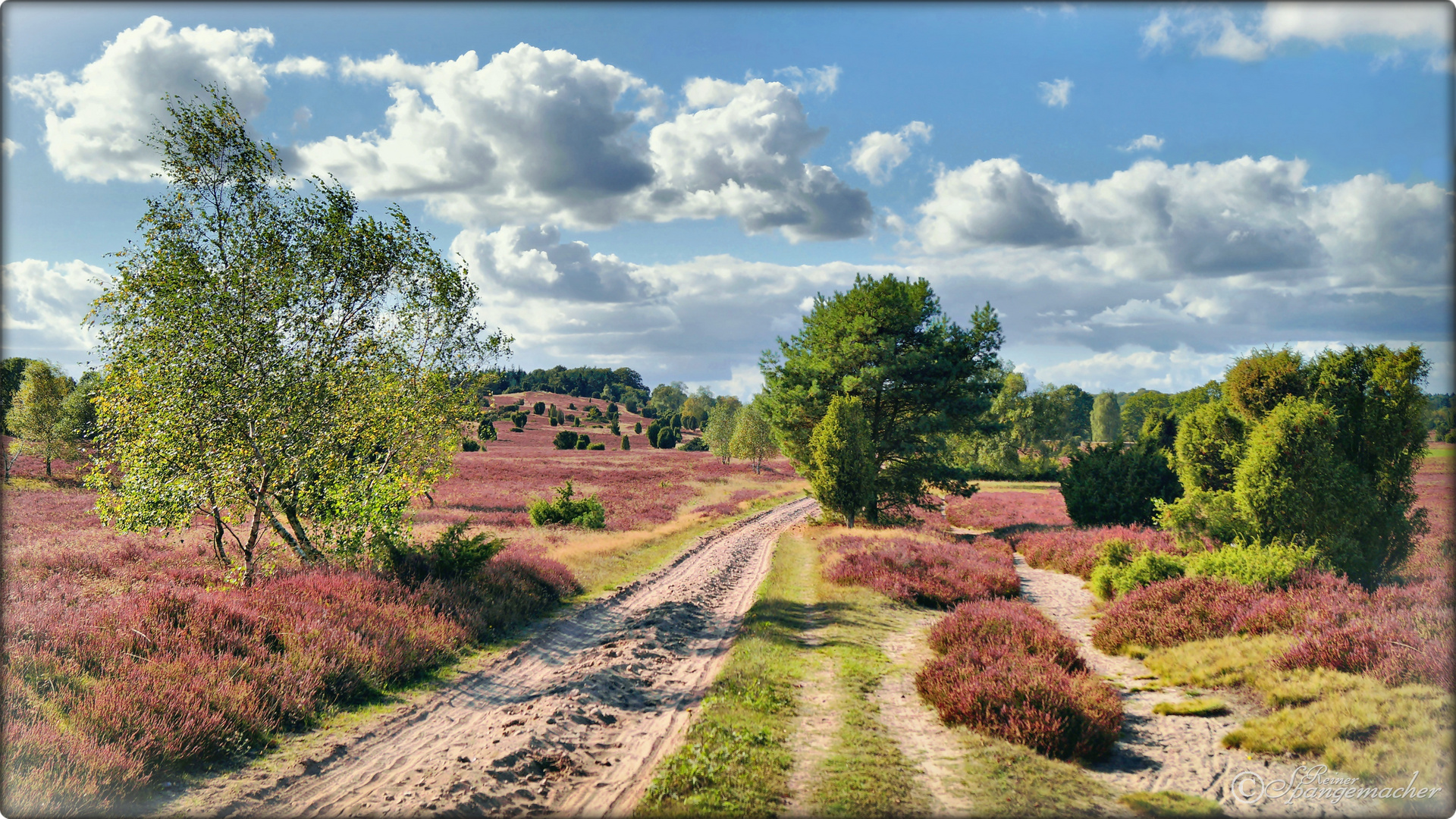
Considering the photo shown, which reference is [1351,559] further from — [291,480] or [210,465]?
[210,465]

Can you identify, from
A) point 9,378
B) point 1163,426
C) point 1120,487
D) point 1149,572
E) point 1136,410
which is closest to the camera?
point 1149,572

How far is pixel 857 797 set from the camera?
21.3 ft

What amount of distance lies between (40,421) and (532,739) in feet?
185

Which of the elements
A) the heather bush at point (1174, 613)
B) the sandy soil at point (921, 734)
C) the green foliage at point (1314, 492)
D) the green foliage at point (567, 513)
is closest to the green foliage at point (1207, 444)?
the green foliage at point (1314, 492)

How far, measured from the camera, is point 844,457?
28719 mm

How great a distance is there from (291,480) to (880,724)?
44.0 ft

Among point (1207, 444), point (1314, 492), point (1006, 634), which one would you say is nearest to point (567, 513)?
point (1006, 634)

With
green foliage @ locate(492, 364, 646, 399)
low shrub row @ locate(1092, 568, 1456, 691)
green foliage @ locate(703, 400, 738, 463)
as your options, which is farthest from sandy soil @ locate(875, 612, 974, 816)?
green foliage @ locate(492, 364, 646, 399)

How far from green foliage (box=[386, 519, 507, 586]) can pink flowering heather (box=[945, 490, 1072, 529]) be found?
2837 cm

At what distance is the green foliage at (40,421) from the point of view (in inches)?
1613

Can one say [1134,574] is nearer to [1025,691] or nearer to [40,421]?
[1025,691]

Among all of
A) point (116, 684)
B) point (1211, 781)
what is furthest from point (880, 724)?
point (116, 684)

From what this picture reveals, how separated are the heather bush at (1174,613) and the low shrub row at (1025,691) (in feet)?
8.60

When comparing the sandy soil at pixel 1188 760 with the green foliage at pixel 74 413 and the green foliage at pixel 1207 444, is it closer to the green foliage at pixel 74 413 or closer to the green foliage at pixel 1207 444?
the green foliage at pixel 1207 444
